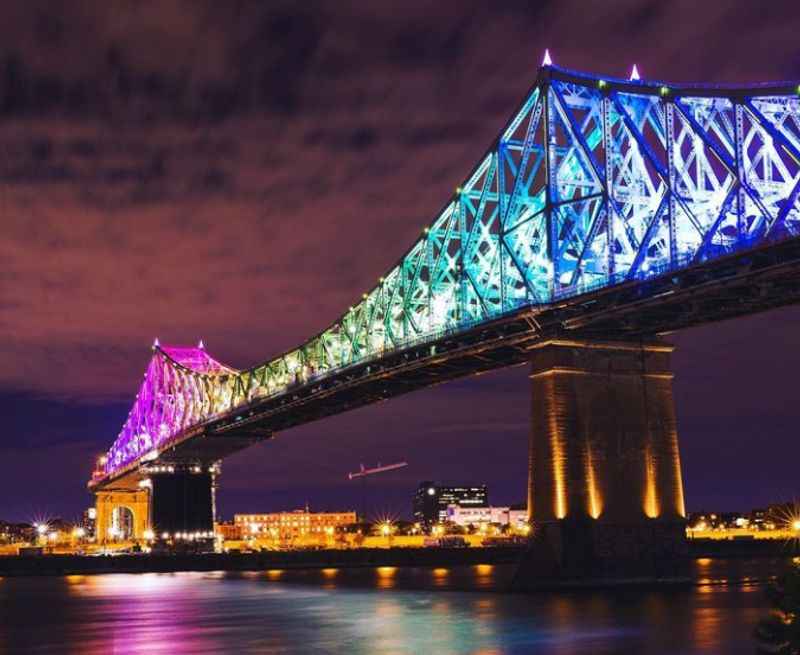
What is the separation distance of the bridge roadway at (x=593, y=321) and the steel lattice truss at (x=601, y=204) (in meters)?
0.55

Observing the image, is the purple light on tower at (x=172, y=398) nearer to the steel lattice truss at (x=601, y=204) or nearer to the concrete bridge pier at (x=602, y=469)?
the steel lattice truss at (x=601, y=204)

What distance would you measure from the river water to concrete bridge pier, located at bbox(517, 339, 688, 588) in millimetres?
1636

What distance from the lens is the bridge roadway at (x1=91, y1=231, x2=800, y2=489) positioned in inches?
1601

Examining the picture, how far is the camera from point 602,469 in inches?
1874

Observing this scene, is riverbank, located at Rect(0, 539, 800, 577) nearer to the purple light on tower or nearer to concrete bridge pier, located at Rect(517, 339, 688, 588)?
the purple light on tower

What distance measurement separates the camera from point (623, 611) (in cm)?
3759

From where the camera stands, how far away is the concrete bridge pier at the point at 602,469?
1839 inches

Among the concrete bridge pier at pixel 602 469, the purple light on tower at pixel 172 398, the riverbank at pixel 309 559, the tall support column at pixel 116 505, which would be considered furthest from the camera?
the tall support column at pixel 116 505

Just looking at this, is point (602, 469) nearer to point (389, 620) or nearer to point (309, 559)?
point (389, 620)

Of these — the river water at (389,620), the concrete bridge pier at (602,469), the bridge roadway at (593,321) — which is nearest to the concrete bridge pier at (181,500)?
the bridge roadway at (593,321)

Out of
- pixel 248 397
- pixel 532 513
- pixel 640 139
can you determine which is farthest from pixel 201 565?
pixel 640 139

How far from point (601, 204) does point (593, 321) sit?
4444 mm

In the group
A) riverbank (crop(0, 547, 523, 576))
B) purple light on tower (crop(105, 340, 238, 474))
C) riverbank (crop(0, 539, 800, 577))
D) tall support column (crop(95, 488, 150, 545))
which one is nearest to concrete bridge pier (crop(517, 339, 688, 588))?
riverbank (crop(0, 539, 800, 577))

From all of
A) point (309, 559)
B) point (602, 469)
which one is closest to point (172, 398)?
point (309, 559)
